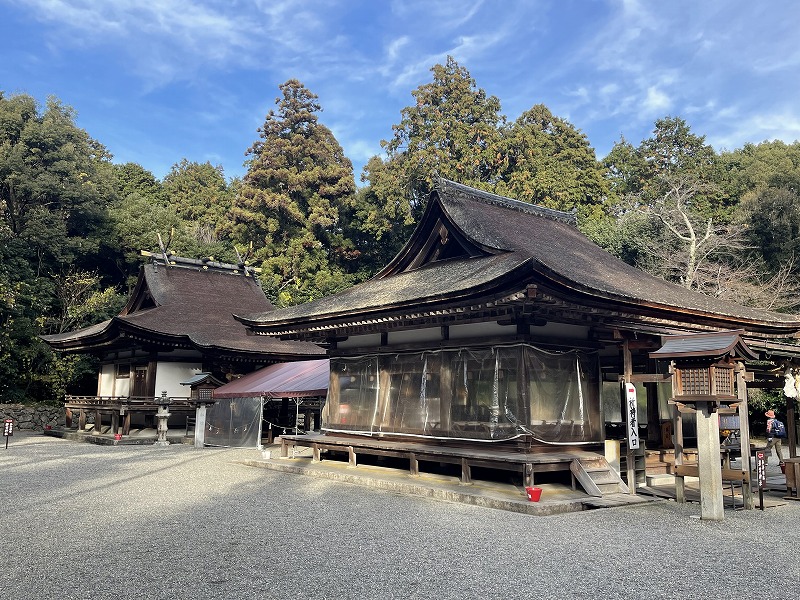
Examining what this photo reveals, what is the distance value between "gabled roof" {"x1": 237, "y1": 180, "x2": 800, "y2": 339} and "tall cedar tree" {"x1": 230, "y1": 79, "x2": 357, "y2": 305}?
21.4 m

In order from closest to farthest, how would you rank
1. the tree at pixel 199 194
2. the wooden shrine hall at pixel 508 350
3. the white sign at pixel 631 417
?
the white sign at pixel 631 417
the wooden shrine hall at pixel 508 350
the tree at pixel 199 194

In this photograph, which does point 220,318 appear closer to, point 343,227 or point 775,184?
point 343,227

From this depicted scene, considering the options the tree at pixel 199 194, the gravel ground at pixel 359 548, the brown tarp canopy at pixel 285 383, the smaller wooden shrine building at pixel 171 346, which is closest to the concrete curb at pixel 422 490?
the gravel ground at pixel 359 548

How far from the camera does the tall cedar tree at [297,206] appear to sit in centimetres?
3700

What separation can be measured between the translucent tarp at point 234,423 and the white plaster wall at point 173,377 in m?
3.31

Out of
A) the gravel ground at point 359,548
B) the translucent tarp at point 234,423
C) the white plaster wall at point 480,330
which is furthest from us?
the translucent tarp at point 234,423

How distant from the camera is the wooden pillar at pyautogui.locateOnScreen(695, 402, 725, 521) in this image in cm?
812

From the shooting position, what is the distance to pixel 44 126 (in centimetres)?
3209

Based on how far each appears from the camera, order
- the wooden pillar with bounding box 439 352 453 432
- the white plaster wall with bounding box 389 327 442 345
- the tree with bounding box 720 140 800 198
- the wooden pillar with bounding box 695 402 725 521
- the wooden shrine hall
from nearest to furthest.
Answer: the wooden pillar with bounding box 695 402 725 521, the wooden shrine hall, the wooden pillar with bounding box 439 352 453 432, the white plaster wall with bounding box 389 327 442 345, the tree with bounding box 720 140 800 198

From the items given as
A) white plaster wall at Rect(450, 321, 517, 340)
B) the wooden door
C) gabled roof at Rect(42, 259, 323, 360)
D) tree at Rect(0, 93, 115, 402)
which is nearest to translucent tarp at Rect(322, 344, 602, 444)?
white plaster wall at Rect(450, 321, 517, 340)

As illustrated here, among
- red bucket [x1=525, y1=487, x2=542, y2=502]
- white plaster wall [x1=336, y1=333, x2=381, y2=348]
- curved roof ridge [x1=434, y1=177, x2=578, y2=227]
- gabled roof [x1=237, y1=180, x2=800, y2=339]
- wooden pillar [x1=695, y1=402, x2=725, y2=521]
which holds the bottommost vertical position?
red bucket [x1=525, y1=487, x2=542, y2=502]

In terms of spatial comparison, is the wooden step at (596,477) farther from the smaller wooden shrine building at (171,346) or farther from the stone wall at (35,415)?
the stone wall at (35,415)

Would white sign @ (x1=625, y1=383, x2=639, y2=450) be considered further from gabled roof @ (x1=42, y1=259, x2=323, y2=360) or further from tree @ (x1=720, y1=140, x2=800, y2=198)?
tree @ (x1=720, y1=140, x2=800, y2=198)

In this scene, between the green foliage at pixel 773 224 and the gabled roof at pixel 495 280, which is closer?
the gabled roof at pixel 495 280
